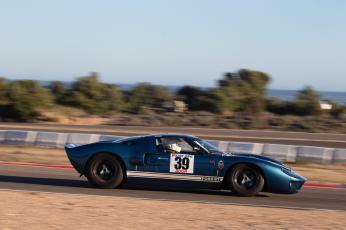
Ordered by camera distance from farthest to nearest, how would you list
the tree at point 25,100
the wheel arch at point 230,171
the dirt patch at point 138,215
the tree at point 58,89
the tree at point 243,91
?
the tree at point 58,89 < the tree at point 243,91 < the tree at point 25,100 < the wheel arch at point 230,171 < the dirt patch at point 138,215

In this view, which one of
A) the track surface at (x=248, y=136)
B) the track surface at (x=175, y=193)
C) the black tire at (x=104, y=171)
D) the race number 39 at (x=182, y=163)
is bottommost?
the track surface at (x=175, y=193)

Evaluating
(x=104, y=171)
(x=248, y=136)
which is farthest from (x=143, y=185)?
(x=248, y=136)

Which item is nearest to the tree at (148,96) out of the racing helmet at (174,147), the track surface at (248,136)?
the track surface at (248,136)

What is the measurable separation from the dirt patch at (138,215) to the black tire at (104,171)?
1.15 m

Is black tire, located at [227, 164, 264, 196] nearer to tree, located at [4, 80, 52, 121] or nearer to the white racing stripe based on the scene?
the white racing stripe

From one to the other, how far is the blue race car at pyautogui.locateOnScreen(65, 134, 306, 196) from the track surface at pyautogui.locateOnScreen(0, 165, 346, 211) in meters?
0.22

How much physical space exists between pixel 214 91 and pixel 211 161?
39.4 m

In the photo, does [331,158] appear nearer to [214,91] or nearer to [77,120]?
[77,120]

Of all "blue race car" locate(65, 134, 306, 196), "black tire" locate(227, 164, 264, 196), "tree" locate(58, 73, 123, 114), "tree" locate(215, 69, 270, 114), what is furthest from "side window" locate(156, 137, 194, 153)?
"tree" locate(215, 69, 270, 114)

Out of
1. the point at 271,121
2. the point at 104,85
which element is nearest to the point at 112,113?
the point at 104,85

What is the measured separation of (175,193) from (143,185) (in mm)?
683

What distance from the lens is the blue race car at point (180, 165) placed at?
11.1 meters

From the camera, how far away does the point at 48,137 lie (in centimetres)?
2158

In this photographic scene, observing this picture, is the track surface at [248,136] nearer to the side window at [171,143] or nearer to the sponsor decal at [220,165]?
the side window at [171,143]
